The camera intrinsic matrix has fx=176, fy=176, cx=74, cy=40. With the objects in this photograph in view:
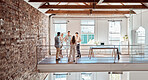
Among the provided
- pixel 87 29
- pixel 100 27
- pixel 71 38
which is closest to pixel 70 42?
pixel 71 38

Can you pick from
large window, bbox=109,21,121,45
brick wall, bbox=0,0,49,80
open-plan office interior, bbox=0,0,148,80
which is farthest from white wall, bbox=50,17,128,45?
brick wall, bbox=0,0,49,80

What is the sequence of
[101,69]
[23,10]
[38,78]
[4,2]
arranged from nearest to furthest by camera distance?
1. [4,2]
2. [23,10]
3. [101,69]
4. [38,78]

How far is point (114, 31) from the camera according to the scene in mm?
11555

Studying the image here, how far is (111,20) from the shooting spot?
37.5 ft

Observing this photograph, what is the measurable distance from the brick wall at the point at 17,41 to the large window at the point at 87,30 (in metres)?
4.80

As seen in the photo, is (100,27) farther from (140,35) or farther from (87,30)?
(140,35)

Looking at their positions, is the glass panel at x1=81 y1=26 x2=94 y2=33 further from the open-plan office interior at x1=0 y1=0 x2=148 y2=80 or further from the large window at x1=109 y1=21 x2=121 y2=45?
the large window at x1=109 y1=21 x2=121 y2=45

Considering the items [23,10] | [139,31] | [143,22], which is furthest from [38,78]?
[143,22]

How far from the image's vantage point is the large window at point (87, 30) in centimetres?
1141

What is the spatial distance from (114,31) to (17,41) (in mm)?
7744

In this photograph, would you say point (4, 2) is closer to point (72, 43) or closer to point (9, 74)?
point (9, 74)

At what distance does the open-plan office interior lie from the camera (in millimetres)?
4742

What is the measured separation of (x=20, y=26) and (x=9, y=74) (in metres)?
1.61

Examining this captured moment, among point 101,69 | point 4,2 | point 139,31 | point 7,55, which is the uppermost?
point 4,2
